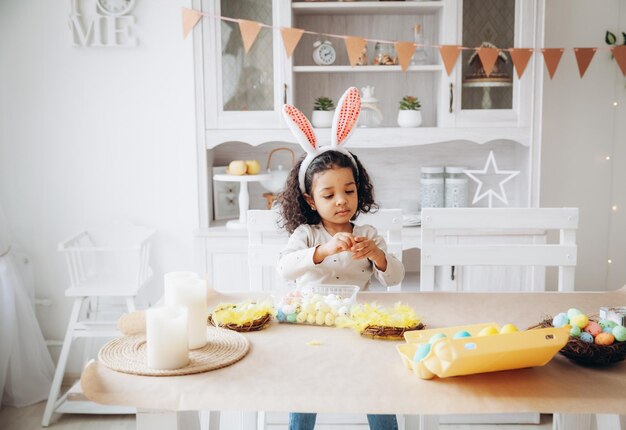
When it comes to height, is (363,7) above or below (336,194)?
above

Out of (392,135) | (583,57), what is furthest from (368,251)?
(583,57)

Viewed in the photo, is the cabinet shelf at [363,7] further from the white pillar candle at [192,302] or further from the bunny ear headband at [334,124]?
the white pillar candle at [192,302]

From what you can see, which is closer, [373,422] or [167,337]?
[167,337]

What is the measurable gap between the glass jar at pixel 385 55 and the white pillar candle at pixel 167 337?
6.44 feet

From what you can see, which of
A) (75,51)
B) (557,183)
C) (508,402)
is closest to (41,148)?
(75,51)

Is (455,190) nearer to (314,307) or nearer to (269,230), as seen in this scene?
(269,230)

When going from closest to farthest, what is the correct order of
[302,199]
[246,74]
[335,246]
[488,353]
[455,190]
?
[488,353] < [335,246] < [302,199] < [246,74] < [455,190]

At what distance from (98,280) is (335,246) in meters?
1.53

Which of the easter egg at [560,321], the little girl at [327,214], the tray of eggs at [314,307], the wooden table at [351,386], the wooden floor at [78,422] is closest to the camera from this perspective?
the wooden table at [351,386]

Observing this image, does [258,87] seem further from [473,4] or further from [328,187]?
[328,187]

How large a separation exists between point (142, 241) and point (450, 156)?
55.6 inches

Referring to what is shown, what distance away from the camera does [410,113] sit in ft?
9.30

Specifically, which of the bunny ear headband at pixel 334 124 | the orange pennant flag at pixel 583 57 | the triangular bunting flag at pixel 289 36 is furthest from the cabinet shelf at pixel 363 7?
the bunny ear headband at pixel 334 124

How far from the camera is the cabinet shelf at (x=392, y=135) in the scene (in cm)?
278
